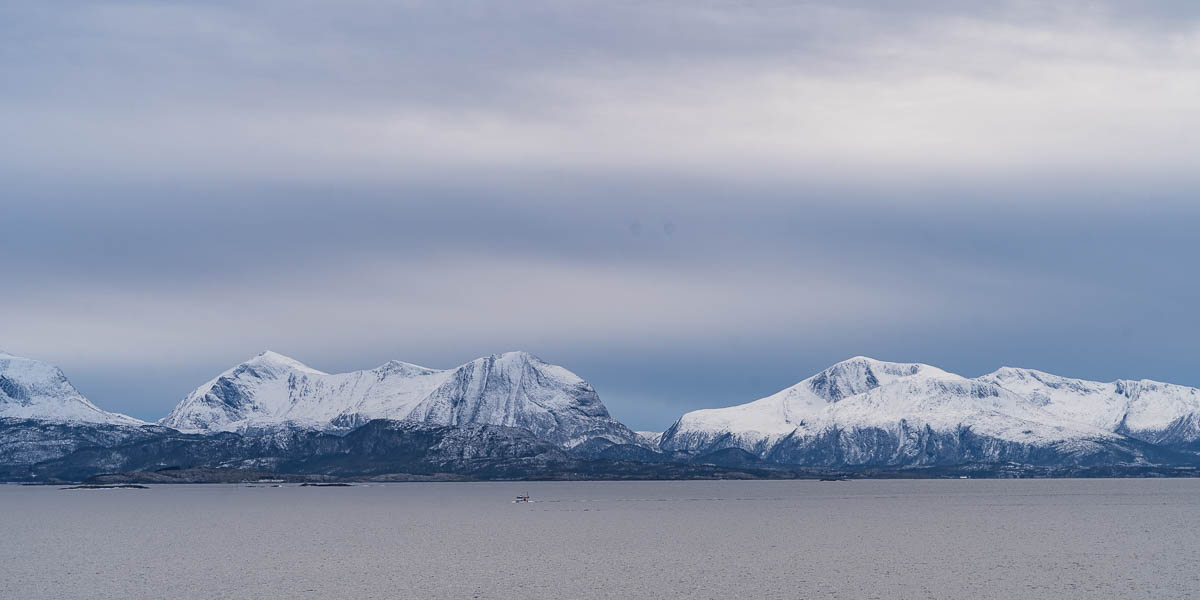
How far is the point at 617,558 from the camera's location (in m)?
170

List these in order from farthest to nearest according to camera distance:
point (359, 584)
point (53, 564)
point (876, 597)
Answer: point (53, 564) < point (359, 584) < point (876, 597)

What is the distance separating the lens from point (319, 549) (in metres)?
188

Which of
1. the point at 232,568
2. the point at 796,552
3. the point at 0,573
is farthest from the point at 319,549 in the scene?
the point at 796,552

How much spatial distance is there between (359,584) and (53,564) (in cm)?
5207

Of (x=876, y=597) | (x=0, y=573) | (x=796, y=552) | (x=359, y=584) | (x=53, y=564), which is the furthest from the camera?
(x=796, y=552)

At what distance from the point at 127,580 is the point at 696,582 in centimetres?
6262

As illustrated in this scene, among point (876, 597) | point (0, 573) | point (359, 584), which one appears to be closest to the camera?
point (876, 597)

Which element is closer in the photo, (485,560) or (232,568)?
(232,568)

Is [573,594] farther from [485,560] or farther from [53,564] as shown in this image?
[53,564]

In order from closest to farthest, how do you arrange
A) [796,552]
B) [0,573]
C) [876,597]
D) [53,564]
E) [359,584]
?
[876,597]
[359,584]
[0,573]
[53,564]
[796,552]

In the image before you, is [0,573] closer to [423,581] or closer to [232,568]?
[232,568]

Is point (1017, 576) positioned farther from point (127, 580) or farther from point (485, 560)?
point (127, 580)

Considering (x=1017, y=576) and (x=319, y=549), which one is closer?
(x=1017, y=576)

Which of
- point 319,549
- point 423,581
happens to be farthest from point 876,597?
point 319,549
